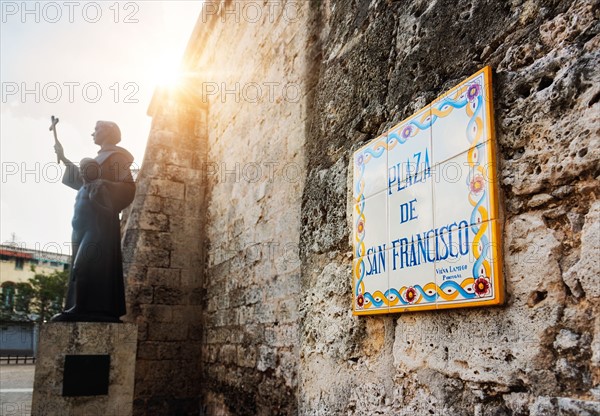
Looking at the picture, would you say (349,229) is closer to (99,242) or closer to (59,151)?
(99,242)

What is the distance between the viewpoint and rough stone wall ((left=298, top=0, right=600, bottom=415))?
1.18m

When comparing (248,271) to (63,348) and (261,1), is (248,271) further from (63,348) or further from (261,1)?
(261,1)

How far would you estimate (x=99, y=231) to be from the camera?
12.6 ft

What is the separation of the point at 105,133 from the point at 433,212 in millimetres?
3396

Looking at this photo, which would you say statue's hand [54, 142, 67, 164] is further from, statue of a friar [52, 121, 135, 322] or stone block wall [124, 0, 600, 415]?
stone block wall [124, 0, 600, 415]

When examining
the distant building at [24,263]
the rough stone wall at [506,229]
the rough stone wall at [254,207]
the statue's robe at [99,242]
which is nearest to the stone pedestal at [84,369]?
the statue's robe at [99,242]

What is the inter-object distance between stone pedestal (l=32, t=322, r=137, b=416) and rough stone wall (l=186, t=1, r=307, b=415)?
2.74ft

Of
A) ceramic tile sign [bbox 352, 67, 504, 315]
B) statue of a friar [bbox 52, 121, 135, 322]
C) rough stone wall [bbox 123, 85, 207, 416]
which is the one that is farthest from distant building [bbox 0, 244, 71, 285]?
ceramic tile sign [bbox 352, 67, 504, 315]

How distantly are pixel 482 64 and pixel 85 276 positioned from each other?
311 cm

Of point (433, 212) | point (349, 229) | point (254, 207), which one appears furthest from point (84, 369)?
point (433, 212)

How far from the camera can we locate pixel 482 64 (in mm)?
1521

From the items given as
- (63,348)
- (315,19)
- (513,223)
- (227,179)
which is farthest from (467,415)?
(227,179)

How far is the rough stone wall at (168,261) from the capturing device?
486cm

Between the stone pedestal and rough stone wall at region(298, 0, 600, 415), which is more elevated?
rough stone wall at region(298, 0, 600, 415)
